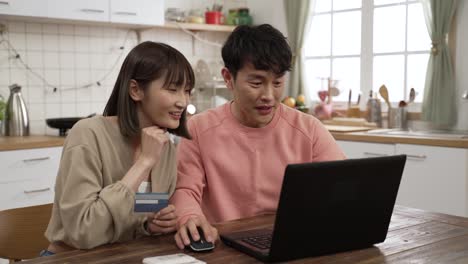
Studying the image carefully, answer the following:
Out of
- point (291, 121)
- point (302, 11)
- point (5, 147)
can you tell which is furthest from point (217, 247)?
point (302, 11)

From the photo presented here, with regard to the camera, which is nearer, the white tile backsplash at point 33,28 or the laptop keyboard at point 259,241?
the laptop keyboard at point 259,241

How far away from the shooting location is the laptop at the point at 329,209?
1.16m

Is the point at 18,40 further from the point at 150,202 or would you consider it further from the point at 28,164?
the point at 150,202

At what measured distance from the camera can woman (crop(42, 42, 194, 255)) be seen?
4.44 feet

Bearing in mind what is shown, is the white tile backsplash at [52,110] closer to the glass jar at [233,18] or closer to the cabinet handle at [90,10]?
the cabinet handle at [90,10]

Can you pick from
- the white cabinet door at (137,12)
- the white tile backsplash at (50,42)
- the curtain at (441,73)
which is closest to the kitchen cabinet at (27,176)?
the white tile backsplash at (50,42)

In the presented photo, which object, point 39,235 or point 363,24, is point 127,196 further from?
point 363,24

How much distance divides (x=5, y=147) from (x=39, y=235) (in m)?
1.59

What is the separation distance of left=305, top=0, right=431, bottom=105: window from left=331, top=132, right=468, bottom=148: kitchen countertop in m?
0.64

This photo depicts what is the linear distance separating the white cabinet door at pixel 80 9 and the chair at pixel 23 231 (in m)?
2.12

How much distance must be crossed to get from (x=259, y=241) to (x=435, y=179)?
7.13 ft

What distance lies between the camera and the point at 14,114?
11.8 ft

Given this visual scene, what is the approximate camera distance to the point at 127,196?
1.38m

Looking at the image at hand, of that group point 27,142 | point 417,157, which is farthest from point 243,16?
point 27,142
